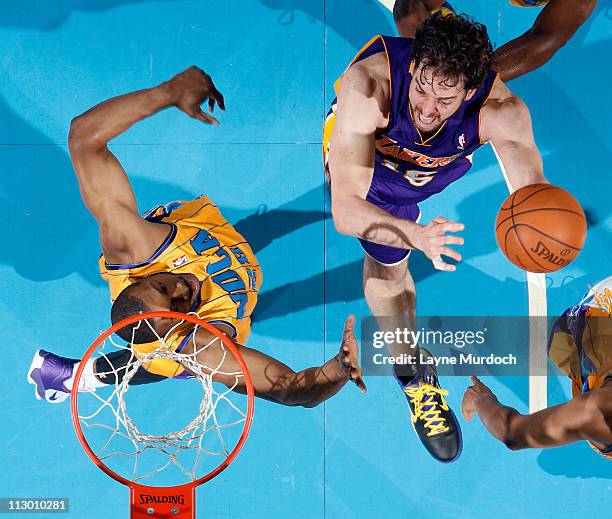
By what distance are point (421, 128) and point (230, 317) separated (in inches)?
57.5

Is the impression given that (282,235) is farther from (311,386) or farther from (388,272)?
(311,386)

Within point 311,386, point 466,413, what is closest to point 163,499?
point 311,386

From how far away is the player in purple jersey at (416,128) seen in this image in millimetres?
2771

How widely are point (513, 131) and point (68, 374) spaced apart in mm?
2763

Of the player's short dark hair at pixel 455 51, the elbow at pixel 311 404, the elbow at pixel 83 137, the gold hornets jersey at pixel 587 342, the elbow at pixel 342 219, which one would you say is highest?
the elbow at pixel 83 137

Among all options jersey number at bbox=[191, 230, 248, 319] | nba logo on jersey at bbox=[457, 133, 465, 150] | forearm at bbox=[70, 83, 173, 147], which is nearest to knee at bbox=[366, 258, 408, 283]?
jersey number at bbox=[191, 230, 248, 319]

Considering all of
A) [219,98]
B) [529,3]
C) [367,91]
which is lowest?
[367,91]

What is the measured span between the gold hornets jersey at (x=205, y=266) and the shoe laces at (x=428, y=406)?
104cm

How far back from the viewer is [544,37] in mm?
3967

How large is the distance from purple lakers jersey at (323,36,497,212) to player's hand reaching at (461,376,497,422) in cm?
123

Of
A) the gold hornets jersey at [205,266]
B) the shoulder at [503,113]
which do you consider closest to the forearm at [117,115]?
the gold hornets jersey at [205,266]

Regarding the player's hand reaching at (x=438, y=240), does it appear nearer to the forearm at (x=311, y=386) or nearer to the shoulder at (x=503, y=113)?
the shoulder at (x=503, y=113)

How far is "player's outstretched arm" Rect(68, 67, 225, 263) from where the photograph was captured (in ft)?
11.6
